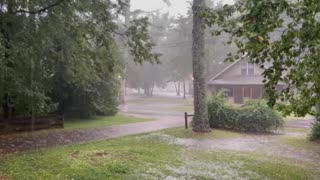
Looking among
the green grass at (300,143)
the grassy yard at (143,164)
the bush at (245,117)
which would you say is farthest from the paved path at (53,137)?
the green grass at (300,143)

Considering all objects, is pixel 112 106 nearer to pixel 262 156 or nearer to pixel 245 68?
pixel 262 156

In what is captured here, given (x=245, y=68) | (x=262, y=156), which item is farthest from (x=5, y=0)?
(x=245, y=68)

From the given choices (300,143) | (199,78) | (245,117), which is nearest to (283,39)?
(300,143)

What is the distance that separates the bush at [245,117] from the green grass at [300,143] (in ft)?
5.24

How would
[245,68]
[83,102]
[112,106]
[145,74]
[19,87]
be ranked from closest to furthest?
[19,87], [83,102], [112,106], [245,68], [145,74]

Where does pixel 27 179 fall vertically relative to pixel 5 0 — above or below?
below

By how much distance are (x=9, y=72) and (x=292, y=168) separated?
8985mm

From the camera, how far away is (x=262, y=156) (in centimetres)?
1066

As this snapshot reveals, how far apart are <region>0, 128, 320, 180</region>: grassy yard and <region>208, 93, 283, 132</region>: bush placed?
5.38m

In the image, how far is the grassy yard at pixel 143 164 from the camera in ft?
25.9

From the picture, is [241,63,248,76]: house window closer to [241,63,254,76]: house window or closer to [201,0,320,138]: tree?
[241,63,254,76]: house window

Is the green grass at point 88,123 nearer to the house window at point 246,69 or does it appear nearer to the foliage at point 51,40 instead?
the foliage at point 51,40

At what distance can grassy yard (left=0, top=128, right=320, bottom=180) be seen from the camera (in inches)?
310

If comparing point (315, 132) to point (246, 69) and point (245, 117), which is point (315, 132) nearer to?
point (245, 117)
